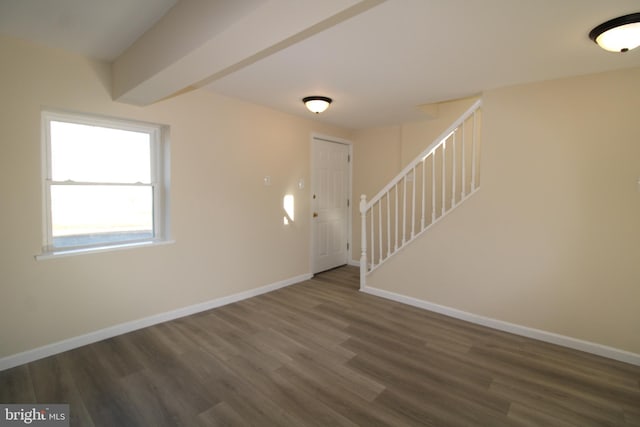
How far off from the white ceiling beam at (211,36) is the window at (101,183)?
50cm

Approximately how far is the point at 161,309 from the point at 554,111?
14.0 feet

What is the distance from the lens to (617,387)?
214 cm

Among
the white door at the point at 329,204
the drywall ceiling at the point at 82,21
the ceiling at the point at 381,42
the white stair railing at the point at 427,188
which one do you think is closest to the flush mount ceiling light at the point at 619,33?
the ceiling at the point at 381,42

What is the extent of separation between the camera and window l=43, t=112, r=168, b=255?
8.44 feet

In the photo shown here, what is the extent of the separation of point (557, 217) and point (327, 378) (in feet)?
8.16

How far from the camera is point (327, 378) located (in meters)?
2.21

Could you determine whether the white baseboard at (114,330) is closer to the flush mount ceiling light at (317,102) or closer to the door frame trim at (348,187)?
the door frame trim at (348,187)

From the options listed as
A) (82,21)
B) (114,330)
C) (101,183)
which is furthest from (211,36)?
(114,330)

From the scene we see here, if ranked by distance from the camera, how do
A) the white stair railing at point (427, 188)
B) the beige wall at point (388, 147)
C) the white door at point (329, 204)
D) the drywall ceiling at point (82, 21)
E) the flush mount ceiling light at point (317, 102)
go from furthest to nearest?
the white door at point (329, 204)
the beige wall at point (388, 147)
the white stair railing at point (427, 188)
the flush mount ceiling light at point (317, 102)
the drywall ceiling at point (82, 21)

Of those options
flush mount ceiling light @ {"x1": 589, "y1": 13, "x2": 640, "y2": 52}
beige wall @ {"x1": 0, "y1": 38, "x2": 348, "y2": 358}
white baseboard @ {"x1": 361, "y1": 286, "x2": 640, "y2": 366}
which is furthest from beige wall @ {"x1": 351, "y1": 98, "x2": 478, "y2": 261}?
flush mount ceiling light @ {"x1": 589, "y1": 13, "x2": 640, "y2": 52}

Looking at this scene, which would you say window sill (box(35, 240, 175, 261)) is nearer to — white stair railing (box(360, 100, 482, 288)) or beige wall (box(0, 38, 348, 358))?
beige wall (box(0, 38, 348, 358))

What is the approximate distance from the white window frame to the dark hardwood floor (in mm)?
860

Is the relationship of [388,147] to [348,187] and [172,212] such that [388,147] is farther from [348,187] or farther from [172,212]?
[172,212]

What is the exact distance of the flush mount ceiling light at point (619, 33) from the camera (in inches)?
70.7
